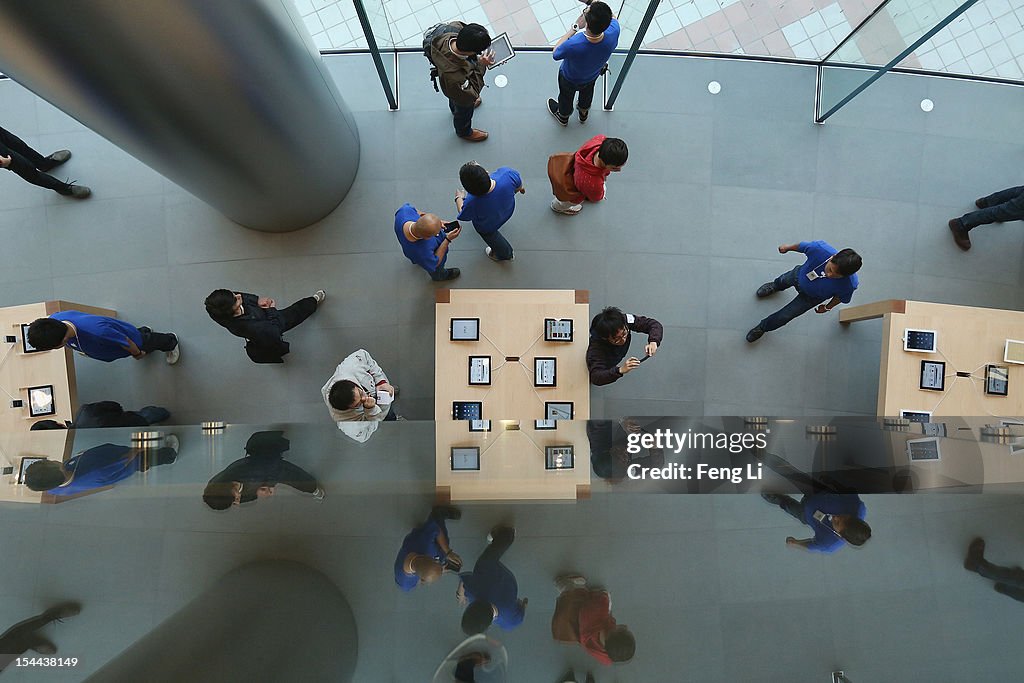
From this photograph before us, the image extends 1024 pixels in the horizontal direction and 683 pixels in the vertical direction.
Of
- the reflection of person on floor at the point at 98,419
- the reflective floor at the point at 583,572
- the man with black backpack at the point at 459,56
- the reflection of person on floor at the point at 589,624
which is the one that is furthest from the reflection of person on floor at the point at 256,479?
the man with black backpack at the point at 459,56

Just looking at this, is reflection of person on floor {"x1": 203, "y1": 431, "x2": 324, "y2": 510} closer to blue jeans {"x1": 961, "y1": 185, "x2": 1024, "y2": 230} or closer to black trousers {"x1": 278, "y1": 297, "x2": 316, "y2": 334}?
black trousers {"x1": 278, "y1": 297, "x2": 316, "y2": 334}

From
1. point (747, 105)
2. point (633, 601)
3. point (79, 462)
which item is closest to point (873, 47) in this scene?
point (747, 105)

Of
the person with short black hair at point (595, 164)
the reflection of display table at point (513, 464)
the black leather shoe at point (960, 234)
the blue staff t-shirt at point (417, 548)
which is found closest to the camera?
the blue staff t-shirt at point (417, 548)

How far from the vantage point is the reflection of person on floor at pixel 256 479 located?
179 cm

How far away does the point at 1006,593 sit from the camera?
148 centimetres

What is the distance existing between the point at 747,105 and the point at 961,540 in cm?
450

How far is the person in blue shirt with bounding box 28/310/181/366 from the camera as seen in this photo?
10.7ft

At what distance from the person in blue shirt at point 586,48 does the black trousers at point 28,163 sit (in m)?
4.68

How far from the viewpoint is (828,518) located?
1693mm

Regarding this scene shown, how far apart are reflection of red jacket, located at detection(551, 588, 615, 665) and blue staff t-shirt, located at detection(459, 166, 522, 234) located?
8.87ft

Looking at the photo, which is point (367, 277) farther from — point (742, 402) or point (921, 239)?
point (921, 239)

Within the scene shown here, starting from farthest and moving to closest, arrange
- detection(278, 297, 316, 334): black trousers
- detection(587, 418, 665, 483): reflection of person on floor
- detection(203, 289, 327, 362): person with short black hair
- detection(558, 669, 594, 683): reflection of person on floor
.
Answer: detection(278, 297, 316, 334): black trousers → detection(203, 289, 327, 362): person with short black hair → detection(587, 418, 665, 483): reflection of person on floor → detection(558, 669, 594, 683): reflection of person on floor

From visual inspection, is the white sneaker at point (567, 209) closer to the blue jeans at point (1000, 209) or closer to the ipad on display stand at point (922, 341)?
the ipad on display stand at point (922, 341)

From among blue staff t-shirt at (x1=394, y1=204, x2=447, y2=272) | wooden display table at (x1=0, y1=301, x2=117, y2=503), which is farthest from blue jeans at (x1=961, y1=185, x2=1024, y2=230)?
wooden display table at (x1=0, y1=301, x2=117, y2=503)
